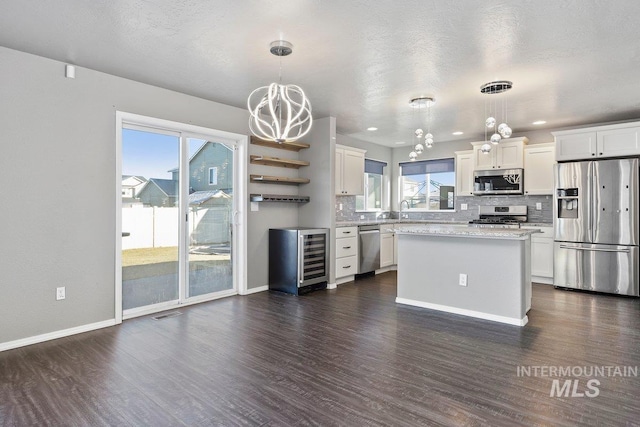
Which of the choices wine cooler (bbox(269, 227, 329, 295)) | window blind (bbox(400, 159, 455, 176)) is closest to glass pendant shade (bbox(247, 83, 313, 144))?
wine cooler (bbox(269, 227, 329, 295))

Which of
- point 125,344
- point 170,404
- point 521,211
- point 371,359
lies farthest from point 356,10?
point 521,211

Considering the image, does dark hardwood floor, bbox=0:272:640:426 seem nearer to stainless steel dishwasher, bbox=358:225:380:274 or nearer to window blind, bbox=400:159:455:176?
stainless steel dishwasher, bbox=358:225:380:274

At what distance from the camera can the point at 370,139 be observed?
721cm

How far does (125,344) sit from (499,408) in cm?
289

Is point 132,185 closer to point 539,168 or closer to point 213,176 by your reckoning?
point 213,176

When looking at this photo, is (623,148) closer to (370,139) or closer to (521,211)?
(521,211)

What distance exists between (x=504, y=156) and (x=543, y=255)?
1709mm

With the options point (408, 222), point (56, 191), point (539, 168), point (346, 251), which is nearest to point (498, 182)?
point (539, 168)

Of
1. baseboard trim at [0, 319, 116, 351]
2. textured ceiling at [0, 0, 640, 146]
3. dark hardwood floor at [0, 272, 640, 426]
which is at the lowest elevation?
dark hardwood floor at [0, 272, 640, 426]

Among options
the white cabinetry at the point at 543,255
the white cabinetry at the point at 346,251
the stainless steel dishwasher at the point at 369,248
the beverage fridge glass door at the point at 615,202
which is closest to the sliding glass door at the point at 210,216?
the white cabinetry at the point at 346,251

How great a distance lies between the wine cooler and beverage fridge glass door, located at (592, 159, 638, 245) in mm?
3794

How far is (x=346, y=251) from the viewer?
5.87 m

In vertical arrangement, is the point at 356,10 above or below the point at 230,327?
above

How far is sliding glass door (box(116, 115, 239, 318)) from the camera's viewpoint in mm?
4027
